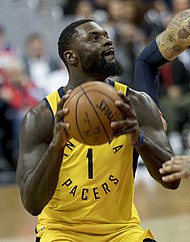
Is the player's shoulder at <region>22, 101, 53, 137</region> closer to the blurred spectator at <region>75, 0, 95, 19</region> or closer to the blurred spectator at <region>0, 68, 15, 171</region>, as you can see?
the blurred spectator at <region>0, 68, 15, 171</region>

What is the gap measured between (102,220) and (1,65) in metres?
7.66

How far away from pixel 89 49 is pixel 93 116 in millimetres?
730

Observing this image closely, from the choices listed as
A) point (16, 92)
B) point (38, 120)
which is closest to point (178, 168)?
point (38, 120)

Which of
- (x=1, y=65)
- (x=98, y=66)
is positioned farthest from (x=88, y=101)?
(x=1, y=65)

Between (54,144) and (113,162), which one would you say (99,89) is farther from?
(113,162)

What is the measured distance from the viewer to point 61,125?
14.2 feet

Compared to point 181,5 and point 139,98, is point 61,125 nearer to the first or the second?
point 139,98

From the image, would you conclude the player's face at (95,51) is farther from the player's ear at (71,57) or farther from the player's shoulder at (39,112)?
the player's shoulder at (39,112)

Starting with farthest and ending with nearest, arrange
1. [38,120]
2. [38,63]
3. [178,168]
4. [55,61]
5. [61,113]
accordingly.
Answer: [55,61]
[38,63]
[38,120]
[61,113]
[178,168]

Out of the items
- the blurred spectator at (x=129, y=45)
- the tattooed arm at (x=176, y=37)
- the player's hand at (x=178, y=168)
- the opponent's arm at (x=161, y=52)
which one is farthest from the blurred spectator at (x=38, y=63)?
the player's hand at (x=178, y=168)

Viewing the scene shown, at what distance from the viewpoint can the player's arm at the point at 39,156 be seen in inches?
176

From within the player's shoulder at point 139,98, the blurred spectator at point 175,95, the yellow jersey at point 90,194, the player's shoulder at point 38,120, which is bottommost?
the blurred spectator at point 175,95

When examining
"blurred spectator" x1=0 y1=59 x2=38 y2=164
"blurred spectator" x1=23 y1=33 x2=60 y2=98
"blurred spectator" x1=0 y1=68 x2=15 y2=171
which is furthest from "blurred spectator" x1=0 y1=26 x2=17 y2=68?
"blurred spectator" x1=0 y1=68 x2=15 y2=171

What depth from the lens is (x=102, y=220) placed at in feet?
16.2
